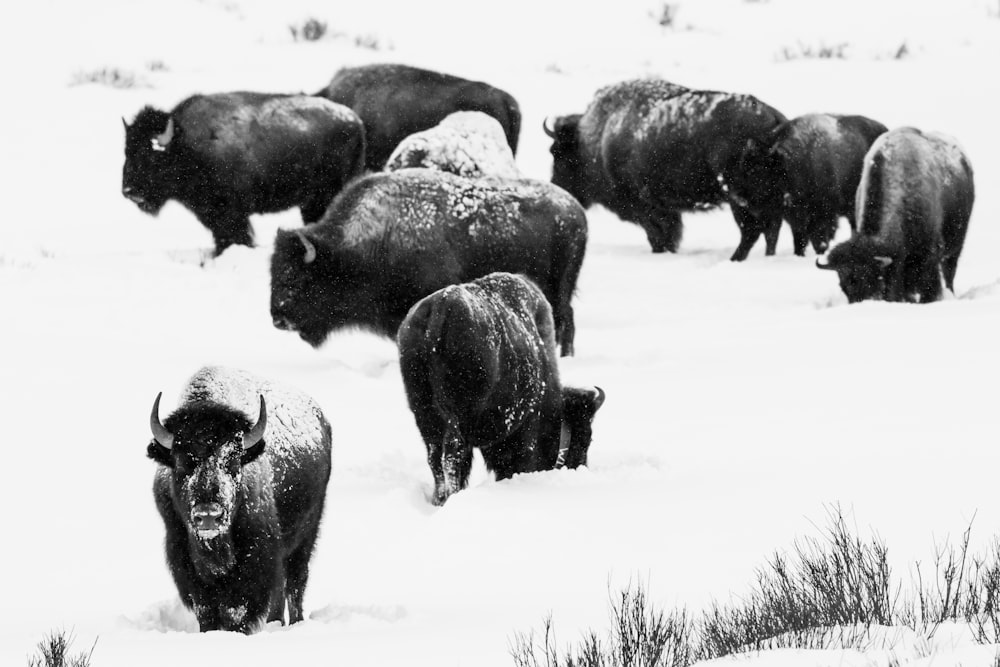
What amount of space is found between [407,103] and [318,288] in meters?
6.33

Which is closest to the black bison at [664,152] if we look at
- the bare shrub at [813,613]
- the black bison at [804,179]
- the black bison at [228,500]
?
the black bison at [804,179]

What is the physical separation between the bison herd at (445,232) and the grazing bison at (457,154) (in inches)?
0.8

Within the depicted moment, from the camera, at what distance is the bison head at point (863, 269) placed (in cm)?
1223

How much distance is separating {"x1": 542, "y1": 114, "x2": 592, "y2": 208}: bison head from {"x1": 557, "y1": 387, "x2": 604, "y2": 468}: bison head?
29.0 ft

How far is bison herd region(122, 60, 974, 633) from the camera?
5352 millimetres

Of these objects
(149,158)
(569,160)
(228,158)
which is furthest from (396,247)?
(569,160)

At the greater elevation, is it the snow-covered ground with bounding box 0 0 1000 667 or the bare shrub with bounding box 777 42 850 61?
the snow-covered ground with bounding box 0 0 1000 667

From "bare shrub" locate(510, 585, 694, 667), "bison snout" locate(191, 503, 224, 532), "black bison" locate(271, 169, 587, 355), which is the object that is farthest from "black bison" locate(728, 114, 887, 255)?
"bare shrub" locate(510, 585, 694, 667)

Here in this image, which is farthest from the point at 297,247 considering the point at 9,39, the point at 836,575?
the point at 9,39

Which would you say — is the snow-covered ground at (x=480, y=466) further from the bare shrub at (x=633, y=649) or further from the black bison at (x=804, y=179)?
the black bison at (x=804, y=179)

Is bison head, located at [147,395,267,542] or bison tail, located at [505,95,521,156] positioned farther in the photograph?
bison tail, located at [505,95,521,156]

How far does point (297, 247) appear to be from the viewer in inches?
392

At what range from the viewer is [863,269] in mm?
12242

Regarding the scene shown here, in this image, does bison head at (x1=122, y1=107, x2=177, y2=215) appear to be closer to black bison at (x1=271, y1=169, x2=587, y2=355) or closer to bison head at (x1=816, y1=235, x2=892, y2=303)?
black bison at (x1=271, y1=169, x2=587, y2=355)
